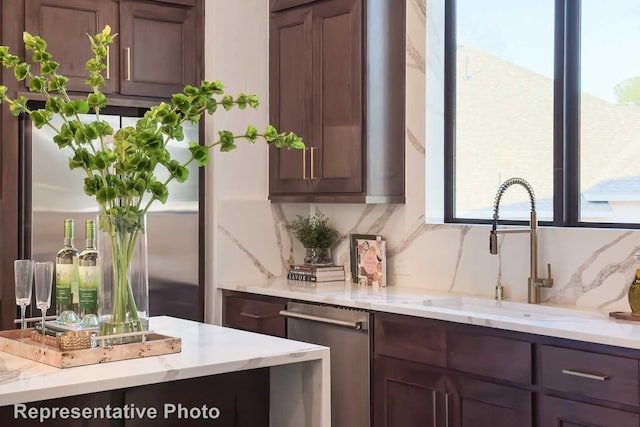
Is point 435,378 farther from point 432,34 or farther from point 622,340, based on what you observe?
point 432,34

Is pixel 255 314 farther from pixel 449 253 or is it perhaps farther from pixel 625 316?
pixel 625 316

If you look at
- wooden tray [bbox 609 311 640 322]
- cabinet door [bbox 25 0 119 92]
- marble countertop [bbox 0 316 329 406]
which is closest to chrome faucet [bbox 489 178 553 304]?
wooden tray [bbox 609 311 640 322]

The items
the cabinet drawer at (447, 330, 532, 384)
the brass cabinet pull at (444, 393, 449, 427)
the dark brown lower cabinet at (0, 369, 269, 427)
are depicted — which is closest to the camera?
the dark brown lower cabinet at (0, 369, 269, 427)

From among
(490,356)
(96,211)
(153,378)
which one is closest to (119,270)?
(153,378)

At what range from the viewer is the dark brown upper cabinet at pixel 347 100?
425cm

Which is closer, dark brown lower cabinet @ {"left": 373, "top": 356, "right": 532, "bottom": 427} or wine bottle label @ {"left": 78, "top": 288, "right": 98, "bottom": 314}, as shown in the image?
wine bottle label @ {"left": 78, "top": 288, "right": 98, "bottom": 314}

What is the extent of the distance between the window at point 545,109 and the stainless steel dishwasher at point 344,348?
2.71ft

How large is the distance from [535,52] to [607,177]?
2.24 ft

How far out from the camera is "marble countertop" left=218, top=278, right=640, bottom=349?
2914 millimetres

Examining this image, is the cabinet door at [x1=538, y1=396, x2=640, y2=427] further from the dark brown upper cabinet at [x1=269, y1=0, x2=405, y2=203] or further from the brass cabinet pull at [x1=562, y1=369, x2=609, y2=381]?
the dark brown upper cabinet at [x1=269, y1=0, x2=405, y2=203]

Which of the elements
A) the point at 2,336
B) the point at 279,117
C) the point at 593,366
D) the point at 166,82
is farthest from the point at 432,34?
the point at 2,336

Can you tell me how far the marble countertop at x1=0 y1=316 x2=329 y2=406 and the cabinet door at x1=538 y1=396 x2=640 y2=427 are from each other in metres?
0.90

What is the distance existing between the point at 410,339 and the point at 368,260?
1010 mm

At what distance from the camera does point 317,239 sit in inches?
187
